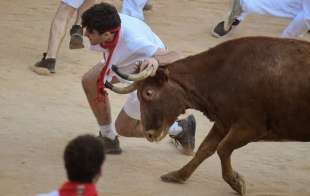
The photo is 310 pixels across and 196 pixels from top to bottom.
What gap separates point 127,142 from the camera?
8477 millimetres

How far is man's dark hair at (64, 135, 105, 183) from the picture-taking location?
4.50m

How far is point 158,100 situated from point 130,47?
52 cm

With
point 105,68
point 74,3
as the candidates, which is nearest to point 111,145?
point 105,68

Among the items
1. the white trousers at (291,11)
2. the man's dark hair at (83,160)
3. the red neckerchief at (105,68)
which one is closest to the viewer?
the man's dark hair at (83,160)

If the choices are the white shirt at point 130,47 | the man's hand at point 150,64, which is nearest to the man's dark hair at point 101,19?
the white shirt at point 130,47

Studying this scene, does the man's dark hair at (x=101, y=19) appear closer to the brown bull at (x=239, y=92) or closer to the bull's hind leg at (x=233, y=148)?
the brown bull at (x=239, y=92)

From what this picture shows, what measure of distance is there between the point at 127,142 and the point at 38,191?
5.40 ft

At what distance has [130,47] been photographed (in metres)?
7.21

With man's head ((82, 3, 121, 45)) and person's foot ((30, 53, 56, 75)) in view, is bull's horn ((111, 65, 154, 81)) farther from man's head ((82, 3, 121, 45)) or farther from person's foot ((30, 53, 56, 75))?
person's foot ((30, 53, 56, 75))

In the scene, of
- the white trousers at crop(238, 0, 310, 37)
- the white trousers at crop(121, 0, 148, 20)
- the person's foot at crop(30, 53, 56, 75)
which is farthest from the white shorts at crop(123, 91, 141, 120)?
the white trousers at crop(121, 0, 148, 20)

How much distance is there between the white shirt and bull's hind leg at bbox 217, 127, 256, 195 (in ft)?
3.15

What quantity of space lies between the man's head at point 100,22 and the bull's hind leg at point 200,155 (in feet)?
3.87

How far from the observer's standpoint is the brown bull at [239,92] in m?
6.68

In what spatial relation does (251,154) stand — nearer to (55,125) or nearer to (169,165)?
(169,165)
